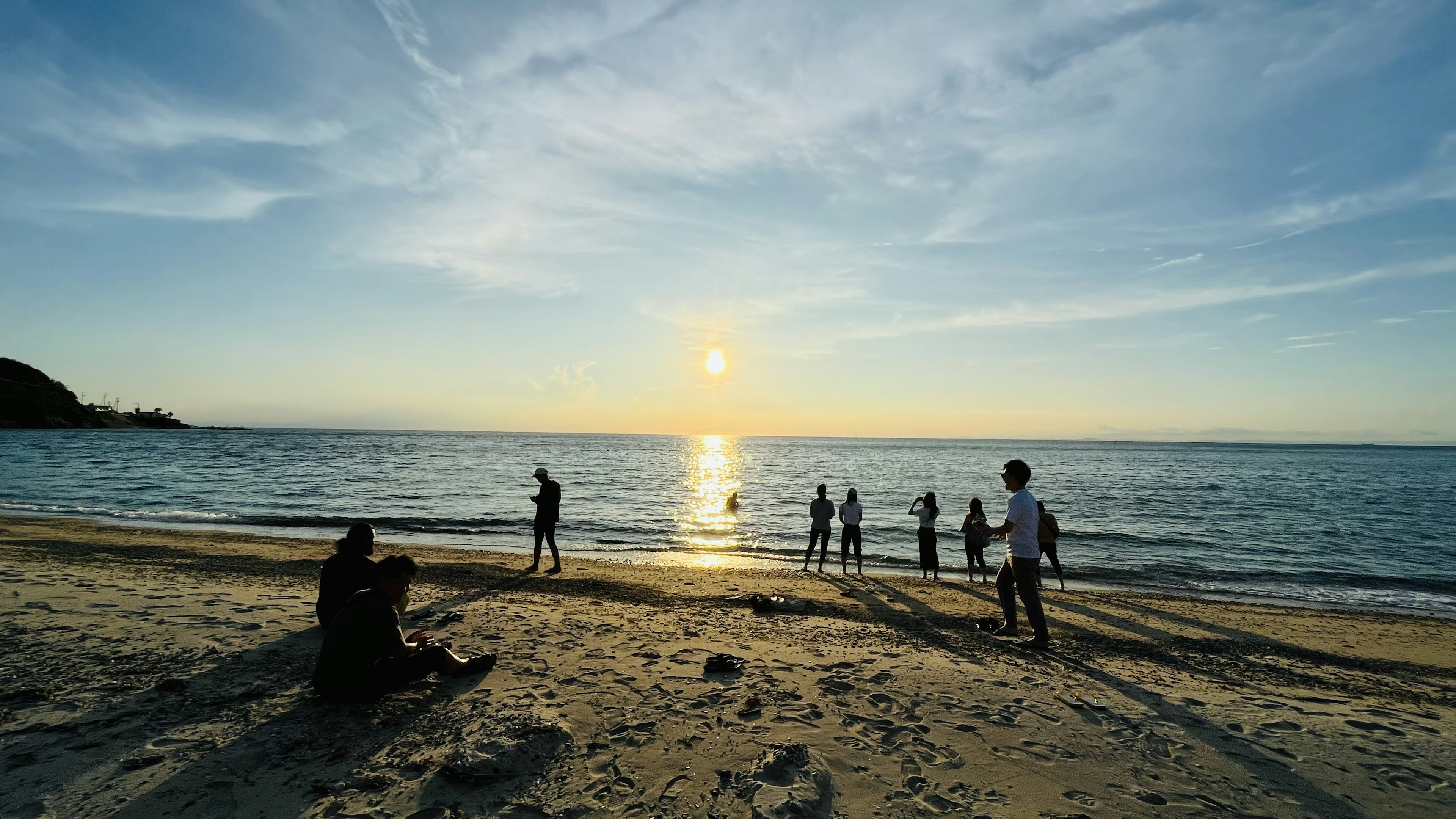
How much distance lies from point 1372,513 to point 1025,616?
1389 inches

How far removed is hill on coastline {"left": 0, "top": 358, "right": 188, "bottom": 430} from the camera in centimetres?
10144

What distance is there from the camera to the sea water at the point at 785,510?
18.6 m

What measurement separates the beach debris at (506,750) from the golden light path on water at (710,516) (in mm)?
11586

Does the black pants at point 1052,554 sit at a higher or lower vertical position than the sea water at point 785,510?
higher

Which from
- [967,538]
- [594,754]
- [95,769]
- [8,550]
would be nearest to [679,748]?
[594,754]

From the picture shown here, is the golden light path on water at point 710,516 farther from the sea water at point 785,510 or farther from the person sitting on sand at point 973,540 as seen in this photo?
the person sitting on sand at point 973,540

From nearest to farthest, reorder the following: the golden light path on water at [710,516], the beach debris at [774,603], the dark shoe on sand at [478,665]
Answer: the dark shoe on sand at [478,665] < the beach debris at [774,603] < the golden light path on water at [710,516]

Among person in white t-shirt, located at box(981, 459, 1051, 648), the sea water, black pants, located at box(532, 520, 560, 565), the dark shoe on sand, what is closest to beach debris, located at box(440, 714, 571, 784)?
the dark shoe on sand

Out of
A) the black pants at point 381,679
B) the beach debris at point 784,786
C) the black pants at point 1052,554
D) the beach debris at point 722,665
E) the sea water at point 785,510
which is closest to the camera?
the beach debris at point 784,786

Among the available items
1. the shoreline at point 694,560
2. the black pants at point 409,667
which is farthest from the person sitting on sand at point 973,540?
the black pants at point 409,667

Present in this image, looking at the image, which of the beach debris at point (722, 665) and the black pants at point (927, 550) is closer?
the beach debris at point (722, 665)

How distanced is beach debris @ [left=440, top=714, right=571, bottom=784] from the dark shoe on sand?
1.20m

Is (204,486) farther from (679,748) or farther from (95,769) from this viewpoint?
(679,748)

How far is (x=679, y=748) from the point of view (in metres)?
4.99
